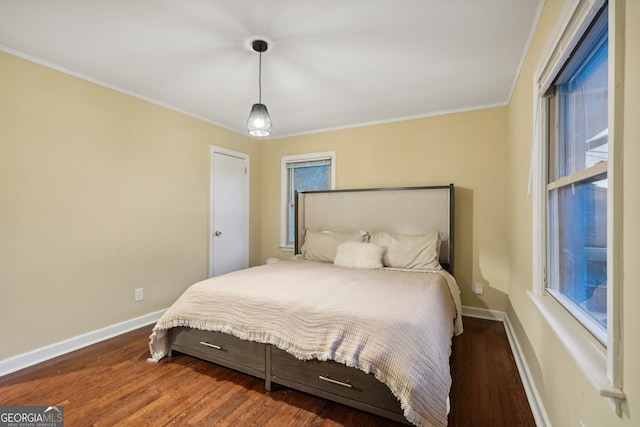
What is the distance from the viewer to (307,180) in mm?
4438

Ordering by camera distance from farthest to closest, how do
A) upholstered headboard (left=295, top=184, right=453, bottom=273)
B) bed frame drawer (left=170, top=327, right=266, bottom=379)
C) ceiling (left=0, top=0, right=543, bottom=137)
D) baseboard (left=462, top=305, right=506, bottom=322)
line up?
upholstered headboard (left=295, top=184, right=453, bottom=273), baseboard (left=462, top=305, right=506, bottom=322), bed frame drawer (left=170, top=327, right=266, bottom=379), ceiling (left=0, top=0, right=543, bottom=137)

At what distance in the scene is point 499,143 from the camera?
10.7 feet

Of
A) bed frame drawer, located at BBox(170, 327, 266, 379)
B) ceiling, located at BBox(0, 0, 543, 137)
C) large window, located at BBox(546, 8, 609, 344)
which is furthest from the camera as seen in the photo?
bed frame drawer, located at BBox(170, 327, 266, 379)

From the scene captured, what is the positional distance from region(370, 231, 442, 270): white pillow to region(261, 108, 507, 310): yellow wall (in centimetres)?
52

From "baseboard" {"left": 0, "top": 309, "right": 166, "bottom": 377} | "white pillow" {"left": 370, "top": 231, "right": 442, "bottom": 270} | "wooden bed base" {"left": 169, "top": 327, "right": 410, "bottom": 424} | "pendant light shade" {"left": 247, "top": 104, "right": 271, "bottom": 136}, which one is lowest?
"baseboard" {"left": 0, "top": 309, "right": 166, "bottom": 377}

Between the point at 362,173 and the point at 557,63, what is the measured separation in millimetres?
→ 2568

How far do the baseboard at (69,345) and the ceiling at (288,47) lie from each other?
7.58ft

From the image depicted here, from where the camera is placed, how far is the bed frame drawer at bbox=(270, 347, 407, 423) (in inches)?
63.9

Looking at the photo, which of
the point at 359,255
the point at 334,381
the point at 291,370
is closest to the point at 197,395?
the point at 291,370

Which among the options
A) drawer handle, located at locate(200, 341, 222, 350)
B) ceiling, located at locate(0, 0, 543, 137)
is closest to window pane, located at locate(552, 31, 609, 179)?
ceiling, located at locate(0, 0, 543, 137)

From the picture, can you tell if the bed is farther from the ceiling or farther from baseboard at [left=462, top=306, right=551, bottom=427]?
the ceiling

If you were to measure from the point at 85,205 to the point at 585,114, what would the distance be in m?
3.57

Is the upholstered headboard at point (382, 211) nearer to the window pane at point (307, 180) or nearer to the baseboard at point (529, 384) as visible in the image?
the window pane at point (307, 180)

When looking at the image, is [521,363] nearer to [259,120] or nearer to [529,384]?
[529,384]
